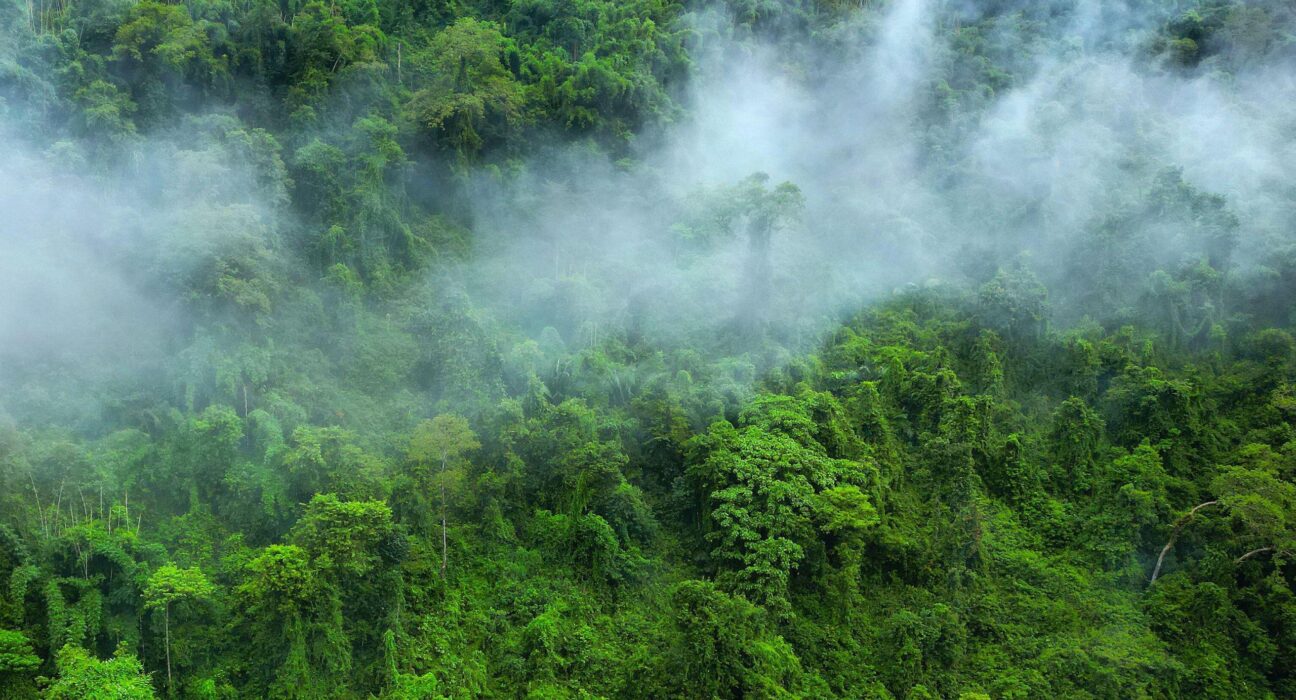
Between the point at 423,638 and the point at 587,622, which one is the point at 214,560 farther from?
the point at 587,622

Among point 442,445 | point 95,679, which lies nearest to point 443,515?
point 442,445

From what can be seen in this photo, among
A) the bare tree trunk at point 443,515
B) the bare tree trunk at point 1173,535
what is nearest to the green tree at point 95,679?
the bare tree trunk at point 443,515

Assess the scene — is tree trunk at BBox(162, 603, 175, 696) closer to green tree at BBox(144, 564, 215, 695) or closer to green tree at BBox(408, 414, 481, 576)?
green tree at BBox(144, 564, 215, 695)

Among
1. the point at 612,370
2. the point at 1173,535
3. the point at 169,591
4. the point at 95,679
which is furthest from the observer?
the point at 612,370

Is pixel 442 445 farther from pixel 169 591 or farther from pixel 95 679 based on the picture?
pixel 95 679

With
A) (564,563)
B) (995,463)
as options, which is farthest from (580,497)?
(995,463)

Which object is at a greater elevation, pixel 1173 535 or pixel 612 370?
pixel 612 370

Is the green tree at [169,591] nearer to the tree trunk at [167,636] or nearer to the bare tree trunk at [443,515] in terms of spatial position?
the tree trunk at [167,636]

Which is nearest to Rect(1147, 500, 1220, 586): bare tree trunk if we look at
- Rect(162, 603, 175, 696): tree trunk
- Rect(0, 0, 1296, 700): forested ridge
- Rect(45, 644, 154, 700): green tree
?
Rect(0, 0, 1296, 700): forested ridge
